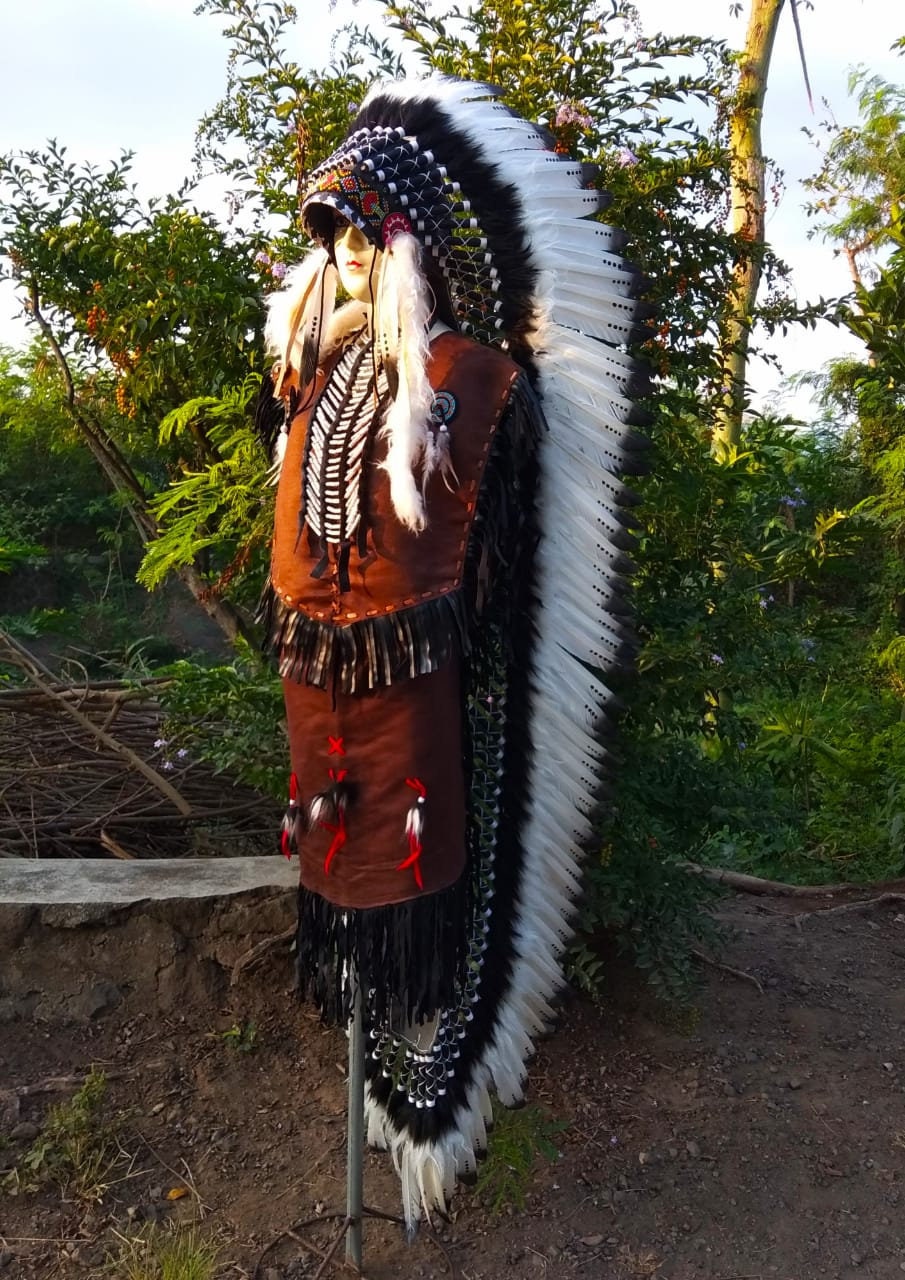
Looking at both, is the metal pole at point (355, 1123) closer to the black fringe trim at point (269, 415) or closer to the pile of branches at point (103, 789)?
the black fringe trim at point (269, 415)

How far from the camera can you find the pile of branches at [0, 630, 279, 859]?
10.4ft

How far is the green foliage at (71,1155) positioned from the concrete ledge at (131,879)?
50 centimetres

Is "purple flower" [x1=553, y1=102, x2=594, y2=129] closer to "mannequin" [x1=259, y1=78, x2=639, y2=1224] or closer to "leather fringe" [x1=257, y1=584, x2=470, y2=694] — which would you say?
"mannequin" [x1=259, y1=78, x2=639, y2=1224]

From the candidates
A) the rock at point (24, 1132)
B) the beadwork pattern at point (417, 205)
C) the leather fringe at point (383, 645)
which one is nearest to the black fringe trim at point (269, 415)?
the beadwork pattern at point (417, 205)

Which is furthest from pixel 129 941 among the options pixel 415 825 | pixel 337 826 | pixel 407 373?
pixel 407 373

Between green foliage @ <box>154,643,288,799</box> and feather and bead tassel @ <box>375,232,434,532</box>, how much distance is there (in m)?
1.08

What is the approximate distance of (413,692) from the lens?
61.2 inches

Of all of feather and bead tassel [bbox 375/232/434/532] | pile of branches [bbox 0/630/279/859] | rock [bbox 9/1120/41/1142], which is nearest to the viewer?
feather and bead tassel [bbox 375/232/434/532]

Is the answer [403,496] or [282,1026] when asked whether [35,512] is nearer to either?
[282,1026]

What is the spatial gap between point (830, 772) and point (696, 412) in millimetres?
2780

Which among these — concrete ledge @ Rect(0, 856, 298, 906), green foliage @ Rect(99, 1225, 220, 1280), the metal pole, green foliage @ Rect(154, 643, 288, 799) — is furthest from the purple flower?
green foliage @ Rect(99, 1225, 220, 1280)

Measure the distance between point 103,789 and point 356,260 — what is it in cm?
235

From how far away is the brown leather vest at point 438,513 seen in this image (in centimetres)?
151

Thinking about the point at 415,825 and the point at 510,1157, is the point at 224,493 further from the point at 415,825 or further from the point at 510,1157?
the point at 510,1157
